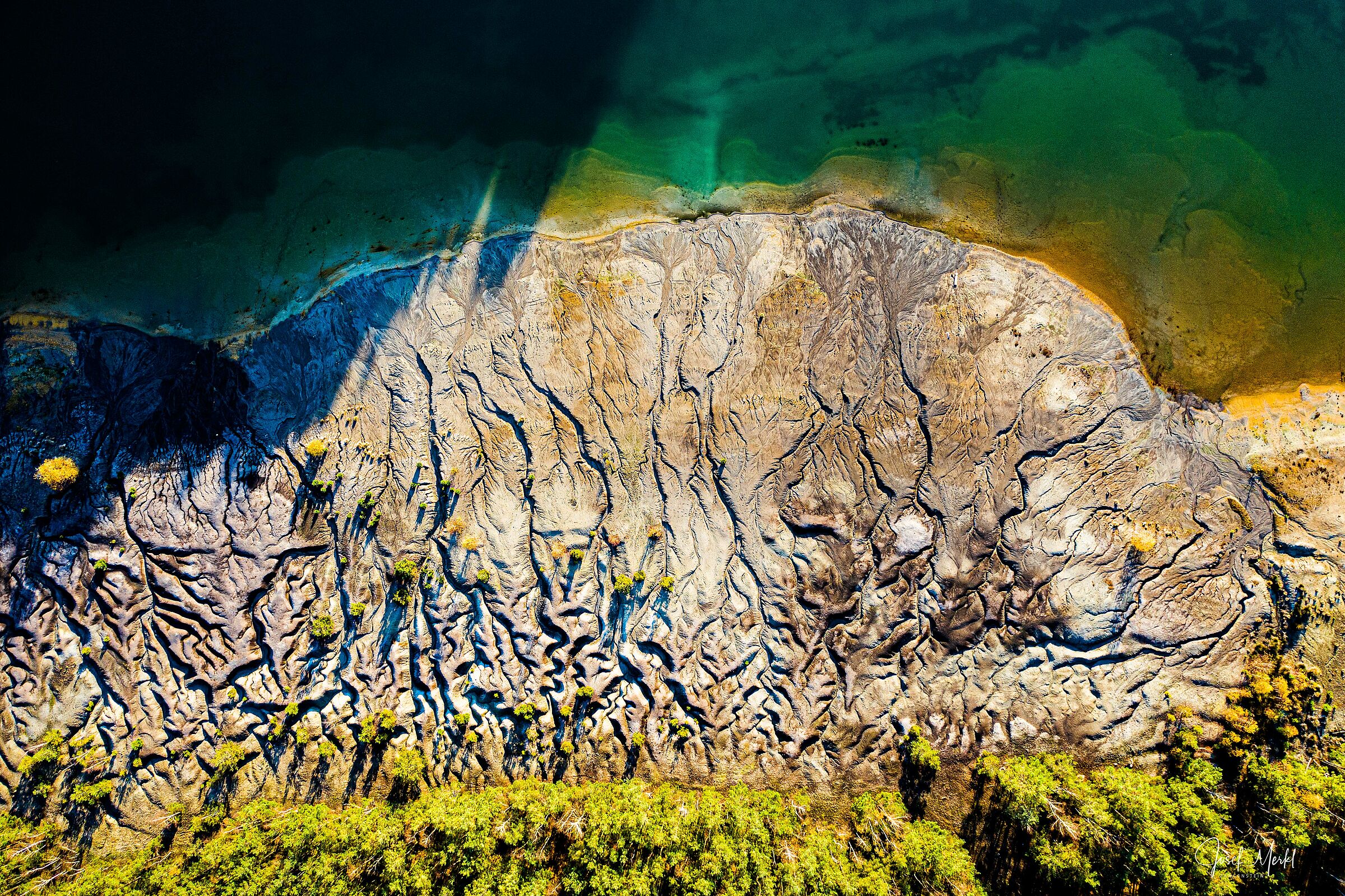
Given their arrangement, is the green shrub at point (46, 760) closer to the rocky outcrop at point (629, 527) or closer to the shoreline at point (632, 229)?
the rocky outcrop at point (629, 527)

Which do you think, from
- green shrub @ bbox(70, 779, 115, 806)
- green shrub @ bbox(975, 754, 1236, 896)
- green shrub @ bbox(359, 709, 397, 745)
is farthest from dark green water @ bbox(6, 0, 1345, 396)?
green shrub @ bbox(70, 779, 115, 806)

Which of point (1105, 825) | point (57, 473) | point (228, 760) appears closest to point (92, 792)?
point (228, 760)

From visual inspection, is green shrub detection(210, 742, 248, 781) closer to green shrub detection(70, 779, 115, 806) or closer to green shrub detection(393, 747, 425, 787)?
green shrub detection(70, 779, 115, 806)

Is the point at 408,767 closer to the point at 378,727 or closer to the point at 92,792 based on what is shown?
the point at 378,727

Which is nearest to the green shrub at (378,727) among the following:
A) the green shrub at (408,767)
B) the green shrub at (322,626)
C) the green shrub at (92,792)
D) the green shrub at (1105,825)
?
the green shrub at (408,767)

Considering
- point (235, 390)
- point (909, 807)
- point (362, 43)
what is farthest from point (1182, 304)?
point (235, 390)
